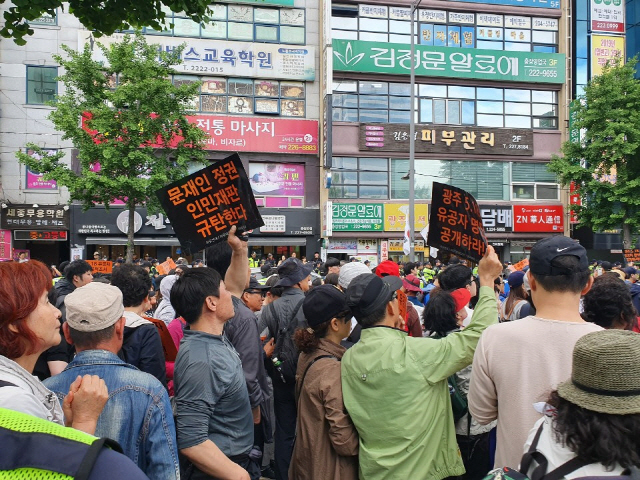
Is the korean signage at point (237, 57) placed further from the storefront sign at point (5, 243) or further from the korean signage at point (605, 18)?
the korean signage at point (605, 18)

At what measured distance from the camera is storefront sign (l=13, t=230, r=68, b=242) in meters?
22.7

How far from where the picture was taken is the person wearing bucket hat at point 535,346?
91.0 inches

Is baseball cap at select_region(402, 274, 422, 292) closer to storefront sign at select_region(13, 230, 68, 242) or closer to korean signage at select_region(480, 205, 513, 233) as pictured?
korean signage at select_region(480, 205, 513, 233)

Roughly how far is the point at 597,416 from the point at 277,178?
23.7 metres

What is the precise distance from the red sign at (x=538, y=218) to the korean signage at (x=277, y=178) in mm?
10817

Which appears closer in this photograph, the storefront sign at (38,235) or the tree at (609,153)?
the tree at (609,153)

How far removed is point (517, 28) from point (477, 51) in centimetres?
293

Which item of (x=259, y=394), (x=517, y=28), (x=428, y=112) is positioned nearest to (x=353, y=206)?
(x=428, y=112)

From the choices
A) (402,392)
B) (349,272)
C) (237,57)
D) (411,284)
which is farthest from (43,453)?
(237,57)

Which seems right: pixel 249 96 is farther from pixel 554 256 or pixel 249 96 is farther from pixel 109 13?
pixel 554 256

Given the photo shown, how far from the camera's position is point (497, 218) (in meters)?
25.7

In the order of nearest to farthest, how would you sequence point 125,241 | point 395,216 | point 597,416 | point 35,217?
point 597,416
point 35,217
point 125,241
point 395,216

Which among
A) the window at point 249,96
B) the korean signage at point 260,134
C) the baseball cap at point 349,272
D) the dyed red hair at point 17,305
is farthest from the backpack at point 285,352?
the window at point 249,96

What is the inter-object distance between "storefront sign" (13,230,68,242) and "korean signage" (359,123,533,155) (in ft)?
46.6
